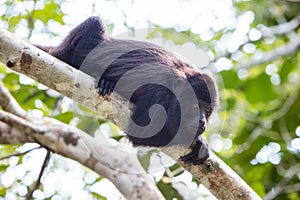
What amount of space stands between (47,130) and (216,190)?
107 centimetres

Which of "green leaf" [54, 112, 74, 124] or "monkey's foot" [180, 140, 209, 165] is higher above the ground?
"monkey's foot" [180, 140, 209, 165]

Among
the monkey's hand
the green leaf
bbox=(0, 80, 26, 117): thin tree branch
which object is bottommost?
the green leaf

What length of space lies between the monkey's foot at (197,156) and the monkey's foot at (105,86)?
1.95ft

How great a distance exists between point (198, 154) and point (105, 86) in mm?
693

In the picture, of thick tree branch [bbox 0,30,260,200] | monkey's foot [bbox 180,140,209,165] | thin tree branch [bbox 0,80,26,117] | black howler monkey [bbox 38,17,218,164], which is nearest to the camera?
thick tree branch [bbox 0,30,260,200]

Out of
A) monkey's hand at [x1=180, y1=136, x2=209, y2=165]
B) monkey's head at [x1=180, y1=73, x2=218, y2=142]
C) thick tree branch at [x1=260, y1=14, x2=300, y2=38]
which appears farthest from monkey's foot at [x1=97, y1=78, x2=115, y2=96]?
thick tree branch at [x1=260, y1=14, x2=300, y2=38]

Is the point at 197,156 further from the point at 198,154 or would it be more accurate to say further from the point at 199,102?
the point at 199,102

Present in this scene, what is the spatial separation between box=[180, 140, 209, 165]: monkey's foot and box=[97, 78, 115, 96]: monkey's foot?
0.59 metres

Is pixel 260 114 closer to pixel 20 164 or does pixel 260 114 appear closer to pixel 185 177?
pixel 185 177

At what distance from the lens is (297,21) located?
22.9 feet

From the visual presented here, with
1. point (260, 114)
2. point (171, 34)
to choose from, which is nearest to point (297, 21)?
point (260, 114)

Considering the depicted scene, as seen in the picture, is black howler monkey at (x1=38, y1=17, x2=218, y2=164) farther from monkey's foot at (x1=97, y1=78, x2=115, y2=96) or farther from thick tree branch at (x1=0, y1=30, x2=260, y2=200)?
thick tree branch at (x1=0, y1=30, x2=260, y2=200)

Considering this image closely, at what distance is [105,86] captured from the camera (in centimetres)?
Result: 358

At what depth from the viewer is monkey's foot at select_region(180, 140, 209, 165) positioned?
339cm
